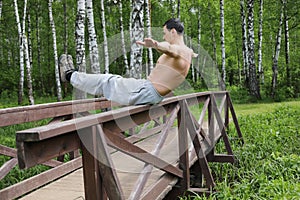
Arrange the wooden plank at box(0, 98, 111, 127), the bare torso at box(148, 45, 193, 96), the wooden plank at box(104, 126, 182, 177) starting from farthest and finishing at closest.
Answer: the bare torso at box(148, 45, 193, 96) → the wooden plank at box(0, 98, 111, 127) → the wooden plank at box(104, 126, 182, 177)

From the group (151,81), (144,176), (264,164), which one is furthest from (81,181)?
(264,164)

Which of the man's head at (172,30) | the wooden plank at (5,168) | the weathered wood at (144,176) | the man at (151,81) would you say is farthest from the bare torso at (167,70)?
the wooden plank at (5,168)

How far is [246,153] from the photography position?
6.30 meters

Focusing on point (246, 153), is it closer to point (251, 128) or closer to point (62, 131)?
point (251, 128)

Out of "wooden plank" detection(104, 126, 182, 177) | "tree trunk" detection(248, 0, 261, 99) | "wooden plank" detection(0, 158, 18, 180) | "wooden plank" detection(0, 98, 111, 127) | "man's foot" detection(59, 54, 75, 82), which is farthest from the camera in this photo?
"tree trunk" detection(248, 0, 261, 99)

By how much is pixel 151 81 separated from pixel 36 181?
159 cm

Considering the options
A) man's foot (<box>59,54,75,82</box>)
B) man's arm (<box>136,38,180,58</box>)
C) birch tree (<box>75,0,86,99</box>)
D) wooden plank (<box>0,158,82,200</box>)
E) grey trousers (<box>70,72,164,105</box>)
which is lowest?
wooden plank (<box>0,158,82,200</box>)

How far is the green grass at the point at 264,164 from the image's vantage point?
4.27 metres

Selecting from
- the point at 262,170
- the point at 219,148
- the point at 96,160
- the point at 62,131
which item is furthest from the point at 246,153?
the point at 62,131

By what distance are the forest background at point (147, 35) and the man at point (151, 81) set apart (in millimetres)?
10880

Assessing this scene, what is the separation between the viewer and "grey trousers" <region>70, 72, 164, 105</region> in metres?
3.50

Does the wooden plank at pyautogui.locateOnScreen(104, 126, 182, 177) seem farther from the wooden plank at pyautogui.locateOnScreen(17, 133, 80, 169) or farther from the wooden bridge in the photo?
Answer: the wooden plank at pyautogui.locateOnScreen(17, 133, 80, 169)

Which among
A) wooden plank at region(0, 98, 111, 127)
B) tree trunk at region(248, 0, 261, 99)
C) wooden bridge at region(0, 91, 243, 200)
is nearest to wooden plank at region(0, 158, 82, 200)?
wooden bridge at region(0, 91, 243, 200)

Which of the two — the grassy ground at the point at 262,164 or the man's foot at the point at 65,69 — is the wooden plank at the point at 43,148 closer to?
the man's foot at the point at 65,69
